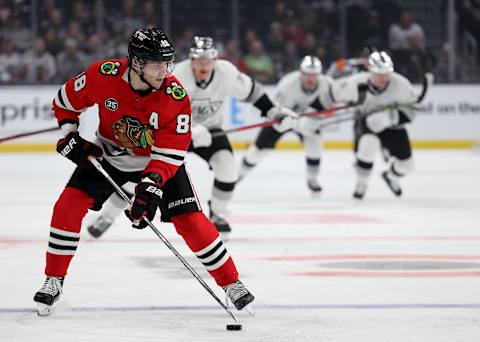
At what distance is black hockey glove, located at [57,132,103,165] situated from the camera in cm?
472

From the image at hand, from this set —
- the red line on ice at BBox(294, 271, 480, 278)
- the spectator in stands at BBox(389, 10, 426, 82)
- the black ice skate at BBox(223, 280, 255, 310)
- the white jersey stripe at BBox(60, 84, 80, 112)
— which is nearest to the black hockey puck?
the black ice skate at BBox(223, 280, 255, 310)

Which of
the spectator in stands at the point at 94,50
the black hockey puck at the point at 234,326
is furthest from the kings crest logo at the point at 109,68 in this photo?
the spectator in stands at the point at 94,50

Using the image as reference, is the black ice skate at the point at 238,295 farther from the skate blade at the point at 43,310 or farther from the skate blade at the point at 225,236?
the skate blade at the point at 225,236

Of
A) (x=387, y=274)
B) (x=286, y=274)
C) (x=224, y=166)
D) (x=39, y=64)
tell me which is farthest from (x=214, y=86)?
(x=39, y=64)

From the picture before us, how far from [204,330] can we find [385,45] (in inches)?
490

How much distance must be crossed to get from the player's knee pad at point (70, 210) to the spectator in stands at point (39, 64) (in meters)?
10.7

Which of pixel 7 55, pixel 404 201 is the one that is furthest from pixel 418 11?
pixel 404 201

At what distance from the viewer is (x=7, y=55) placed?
50.6 feet

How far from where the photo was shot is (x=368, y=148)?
34.8ft

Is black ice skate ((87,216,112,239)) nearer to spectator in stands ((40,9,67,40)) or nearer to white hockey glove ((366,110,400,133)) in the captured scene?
white hockey glove ((366,110,400,133))

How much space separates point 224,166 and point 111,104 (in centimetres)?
302

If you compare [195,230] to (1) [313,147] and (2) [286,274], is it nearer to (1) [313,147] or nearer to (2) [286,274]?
(2) [286,274]

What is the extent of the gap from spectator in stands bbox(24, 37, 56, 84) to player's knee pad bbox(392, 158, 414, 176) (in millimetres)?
5989

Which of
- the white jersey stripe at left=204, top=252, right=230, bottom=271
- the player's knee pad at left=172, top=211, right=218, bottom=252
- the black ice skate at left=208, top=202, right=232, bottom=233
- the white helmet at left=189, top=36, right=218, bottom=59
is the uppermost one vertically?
the white helmet at left=189, top=36, right=218, bottom=59
